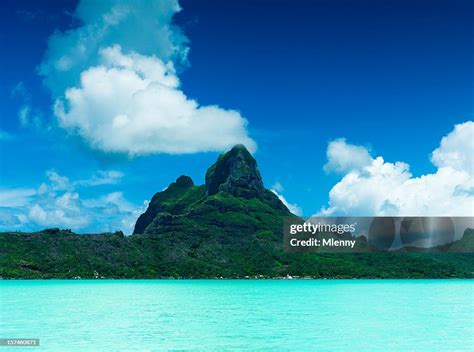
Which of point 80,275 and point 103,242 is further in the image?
point 103,242

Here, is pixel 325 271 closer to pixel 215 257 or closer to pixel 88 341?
pixel 215 257

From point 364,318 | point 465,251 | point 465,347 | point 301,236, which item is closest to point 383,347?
point 465,347

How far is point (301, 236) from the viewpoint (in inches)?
6496

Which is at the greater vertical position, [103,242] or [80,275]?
[103,242]

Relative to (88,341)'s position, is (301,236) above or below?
above

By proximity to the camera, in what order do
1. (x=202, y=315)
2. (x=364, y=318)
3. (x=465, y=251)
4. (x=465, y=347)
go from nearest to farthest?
(x=465, y=347)
(x=364, y=318)
(x=202, y=315)
(x=465, y=251)

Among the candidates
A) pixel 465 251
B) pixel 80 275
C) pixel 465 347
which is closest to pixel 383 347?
pixel 465 347

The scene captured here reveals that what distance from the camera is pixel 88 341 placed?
30.9 meters

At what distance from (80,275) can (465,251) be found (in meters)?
144

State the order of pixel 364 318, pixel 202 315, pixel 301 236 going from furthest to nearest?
pixel 301 236 → pixel 202 315 → pixel 364 318

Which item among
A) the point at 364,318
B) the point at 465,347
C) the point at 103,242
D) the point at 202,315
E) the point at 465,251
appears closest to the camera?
the point at 465,347

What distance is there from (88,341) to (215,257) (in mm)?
167583

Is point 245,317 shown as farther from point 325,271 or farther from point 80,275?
point 325,271

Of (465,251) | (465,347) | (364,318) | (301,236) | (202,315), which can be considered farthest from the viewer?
(465,251)
